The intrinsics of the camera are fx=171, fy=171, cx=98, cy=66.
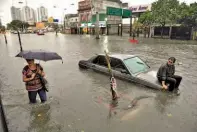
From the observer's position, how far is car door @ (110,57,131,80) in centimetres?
705

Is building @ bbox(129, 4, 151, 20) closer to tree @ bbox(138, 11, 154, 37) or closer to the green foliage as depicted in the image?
tree @ bbox(138, 11, 154, 37)

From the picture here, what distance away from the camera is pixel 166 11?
31.7 meters

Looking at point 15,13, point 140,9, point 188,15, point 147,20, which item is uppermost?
point 15,13

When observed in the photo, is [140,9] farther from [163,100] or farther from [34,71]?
[34,71]

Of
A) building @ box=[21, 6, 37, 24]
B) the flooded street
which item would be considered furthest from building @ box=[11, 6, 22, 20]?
the flooded street

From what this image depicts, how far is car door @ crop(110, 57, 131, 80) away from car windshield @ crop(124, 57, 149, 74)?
192 mm

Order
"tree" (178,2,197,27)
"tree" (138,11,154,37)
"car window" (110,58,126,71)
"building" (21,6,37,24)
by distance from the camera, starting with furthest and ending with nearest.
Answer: "building" (21,6,37,24) → "tree" (138,11,154,37) → "tree" (178,2,197,27) → "car window" (110,58,126,71)

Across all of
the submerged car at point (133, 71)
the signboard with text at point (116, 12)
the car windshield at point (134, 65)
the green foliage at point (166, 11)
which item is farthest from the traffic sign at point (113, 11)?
the car windshield at point (134, 65)

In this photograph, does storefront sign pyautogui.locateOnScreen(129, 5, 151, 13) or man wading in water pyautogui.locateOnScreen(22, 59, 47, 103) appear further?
storefront sign pyautogui.locateOnScreen(129, 5, 151, 13)

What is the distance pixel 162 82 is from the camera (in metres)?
6.12

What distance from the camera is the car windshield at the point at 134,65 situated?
7.15 metres

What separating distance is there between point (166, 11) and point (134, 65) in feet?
93.8

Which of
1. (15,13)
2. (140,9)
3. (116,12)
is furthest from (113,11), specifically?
(15,13)

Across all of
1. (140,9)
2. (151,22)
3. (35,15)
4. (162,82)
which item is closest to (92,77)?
(162,82)
